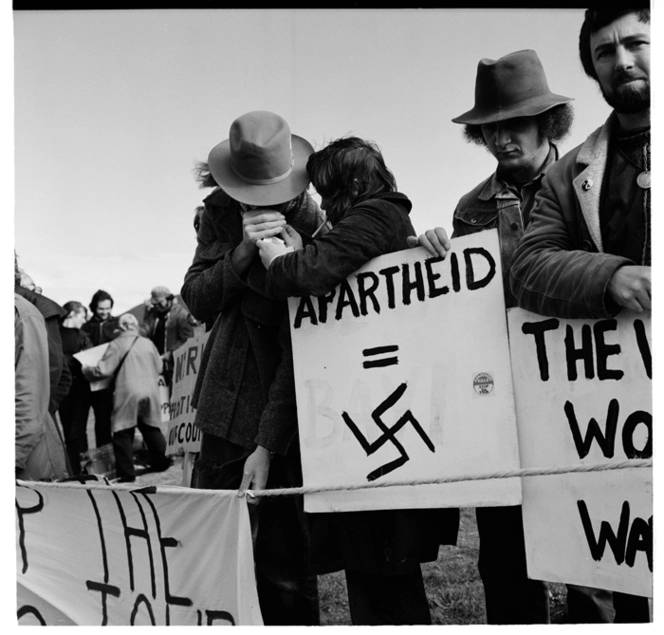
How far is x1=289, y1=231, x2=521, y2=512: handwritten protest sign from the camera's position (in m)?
2.66

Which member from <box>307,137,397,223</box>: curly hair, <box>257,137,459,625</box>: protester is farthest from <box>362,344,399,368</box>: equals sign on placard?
<box>307,137,397,223</box>: curly hair

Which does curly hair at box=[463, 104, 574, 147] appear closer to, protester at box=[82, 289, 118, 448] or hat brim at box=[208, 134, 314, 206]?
hat brim at box=[208, 134, 314, 206]

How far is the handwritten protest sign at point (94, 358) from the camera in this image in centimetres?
702

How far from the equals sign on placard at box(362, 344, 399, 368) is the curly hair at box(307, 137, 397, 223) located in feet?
1.63

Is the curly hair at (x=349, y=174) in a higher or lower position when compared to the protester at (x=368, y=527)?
higher

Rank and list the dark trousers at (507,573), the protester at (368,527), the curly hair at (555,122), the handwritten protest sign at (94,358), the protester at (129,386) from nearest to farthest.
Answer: the protester at (368,527) < the dark trousers at (507,573) < the curly hair at (555,122) < the protester at (129,386) < the handwritten protest sign at (94,358)

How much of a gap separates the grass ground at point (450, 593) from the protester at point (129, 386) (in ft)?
9.70

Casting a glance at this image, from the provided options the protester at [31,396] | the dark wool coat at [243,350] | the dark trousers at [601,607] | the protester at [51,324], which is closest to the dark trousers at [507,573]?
the dark trousers at [601,607]

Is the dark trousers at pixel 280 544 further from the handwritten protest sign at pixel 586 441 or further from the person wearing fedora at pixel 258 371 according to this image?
the handwritten protest sign at pixel 586 441

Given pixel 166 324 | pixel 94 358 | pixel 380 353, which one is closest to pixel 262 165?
pixel 380 353

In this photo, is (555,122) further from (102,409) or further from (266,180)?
(102,409)

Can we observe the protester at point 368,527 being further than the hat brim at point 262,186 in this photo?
No

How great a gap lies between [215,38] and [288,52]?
311 mm

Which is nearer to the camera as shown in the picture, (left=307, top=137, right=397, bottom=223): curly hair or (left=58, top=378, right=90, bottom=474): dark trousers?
(left=307, top=137, right=397, bottom=223): curly hair
